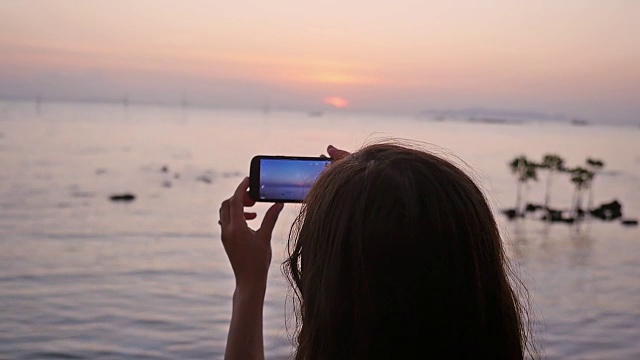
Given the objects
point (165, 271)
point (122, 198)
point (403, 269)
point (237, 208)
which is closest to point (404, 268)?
point (403, 269)

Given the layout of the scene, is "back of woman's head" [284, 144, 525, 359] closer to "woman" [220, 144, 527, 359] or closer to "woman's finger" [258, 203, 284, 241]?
"woman" [220, 144, 527, 359]

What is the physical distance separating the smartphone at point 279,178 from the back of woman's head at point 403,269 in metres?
0.49

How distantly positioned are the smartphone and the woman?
47 centimetres

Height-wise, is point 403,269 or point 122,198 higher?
point 403,269

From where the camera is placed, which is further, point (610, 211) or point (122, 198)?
point (122, 198)

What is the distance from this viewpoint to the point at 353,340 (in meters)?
1.23

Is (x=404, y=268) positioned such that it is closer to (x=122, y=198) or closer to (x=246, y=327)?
(x=246, y=327)

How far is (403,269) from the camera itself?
1.20 metres

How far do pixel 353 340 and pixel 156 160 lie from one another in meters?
41.5

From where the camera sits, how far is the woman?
47.0 inches

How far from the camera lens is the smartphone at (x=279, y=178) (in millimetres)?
1757

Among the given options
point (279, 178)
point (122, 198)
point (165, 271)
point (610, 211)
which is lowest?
point (122, 198)

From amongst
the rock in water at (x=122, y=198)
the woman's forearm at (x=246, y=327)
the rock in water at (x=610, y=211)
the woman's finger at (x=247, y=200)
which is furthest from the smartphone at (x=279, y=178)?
the rock in water at (x=610, y=211)

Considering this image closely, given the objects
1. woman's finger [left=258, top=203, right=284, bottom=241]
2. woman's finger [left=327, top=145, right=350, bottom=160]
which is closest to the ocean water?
woman's finger [left=327, top=145, right=350, bottom=160]
